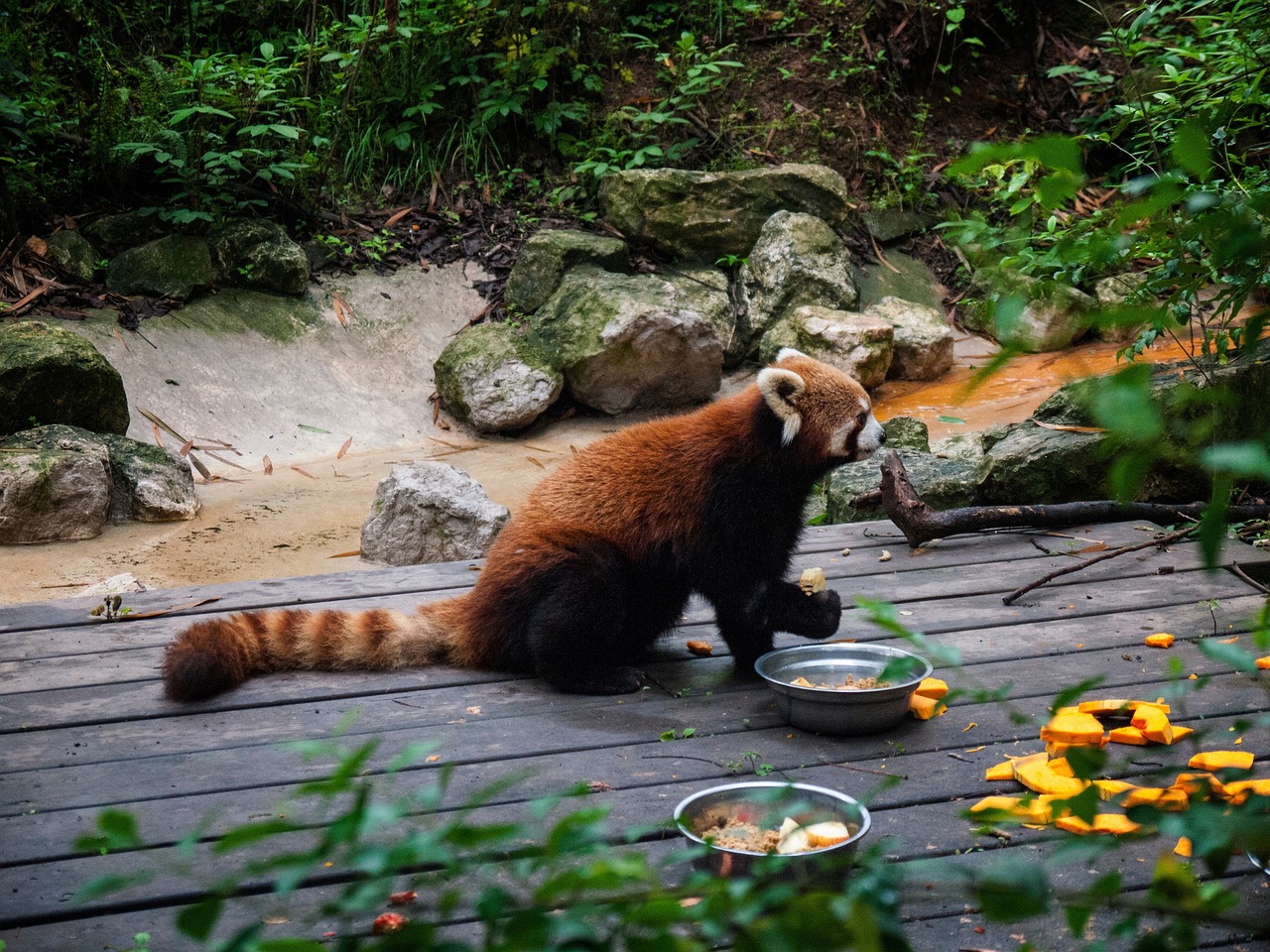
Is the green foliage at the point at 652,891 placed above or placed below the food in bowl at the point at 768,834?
above

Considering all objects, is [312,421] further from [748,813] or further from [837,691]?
[748,813]

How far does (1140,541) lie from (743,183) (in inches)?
255

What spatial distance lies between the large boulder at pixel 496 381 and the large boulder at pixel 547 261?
2.65 feet

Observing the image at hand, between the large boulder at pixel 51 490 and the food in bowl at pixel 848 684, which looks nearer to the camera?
the food in bowl at pixel 848 684

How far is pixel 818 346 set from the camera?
8570 mm

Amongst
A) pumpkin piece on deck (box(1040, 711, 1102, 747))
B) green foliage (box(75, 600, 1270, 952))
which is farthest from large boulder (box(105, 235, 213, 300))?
green foliage (box(75, 600, 1270, 952))

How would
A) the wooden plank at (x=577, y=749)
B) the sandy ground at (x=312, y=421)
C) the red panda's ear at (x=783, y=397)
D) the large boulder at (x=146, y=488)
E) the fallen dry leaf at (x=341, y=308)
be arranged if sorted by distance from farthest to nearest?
the fallen dry leaf at (x=341, y=308), the large boulder at (x=146, y=488), the sandy ground at (x=312, y=421), the red panda's ear at (x=783, y=397), the wooden plank at (x=577, y=749)

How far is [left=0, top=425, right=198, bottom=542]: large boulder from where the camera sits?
5793mm

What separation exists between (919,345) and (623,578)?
6.45m

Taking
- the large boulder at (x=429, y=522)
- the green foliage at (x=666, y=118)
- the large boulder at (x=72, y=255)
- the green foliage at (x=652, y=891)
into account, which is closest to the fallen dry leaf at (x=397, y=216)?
the green foliage at (x=666, y=118)

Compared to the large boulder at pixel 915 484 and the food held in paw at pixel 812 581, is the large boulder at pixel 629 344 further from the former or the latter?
the food held in paw at pixel 812 581

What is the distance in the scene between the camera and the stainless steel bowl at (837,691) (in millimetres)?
2633

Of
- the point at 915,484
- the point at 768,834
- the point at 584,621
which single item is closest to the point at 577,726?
the point at 584,621

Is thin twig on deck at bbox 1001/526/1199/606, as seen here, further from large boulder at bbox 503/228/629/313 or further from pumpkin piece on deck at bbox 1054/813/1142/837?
large boulder at bbox 503/228/629/313
